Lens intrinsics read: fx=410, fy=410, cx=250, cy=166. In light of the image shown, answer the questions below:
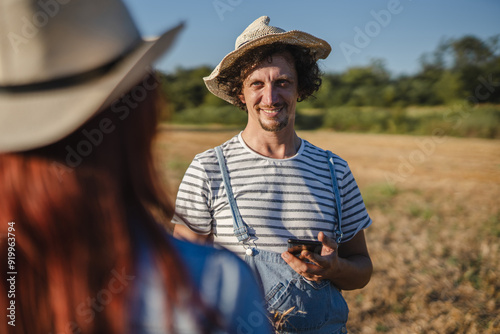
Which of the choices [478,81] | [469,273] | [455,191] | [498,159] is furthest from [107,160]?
[478,81]

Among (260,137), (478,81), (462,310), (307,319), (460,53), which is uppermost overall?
(460,53)

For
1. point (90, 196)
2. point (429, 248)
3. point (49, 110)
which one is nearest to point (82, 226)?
point (90, 196)

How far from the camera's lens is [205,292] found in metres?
0.80

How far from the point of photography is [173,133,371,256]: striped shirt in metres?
2.02

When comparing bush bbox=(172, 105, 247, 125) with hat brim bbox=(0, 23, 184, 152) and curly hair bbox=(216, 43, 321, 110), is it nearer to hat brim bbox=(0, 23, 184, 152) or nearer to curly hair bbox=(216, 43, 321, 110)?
curly hair bbox=(216, 43, 321, 110)

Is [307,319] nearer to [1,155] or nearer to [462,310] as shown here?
[1,155]

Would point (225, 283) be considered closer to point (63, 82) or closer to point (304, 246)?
point (63, 82)

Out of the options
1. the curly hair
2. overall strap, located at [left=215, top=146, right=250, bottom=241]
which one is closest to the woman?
overall strap, located at [left=215, top=146, right=250, bottom=241]

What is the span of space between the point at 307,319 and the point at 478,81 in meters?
27.6

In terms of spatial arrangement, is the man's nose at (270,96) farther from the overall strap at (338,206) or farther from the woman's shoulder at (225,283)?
the woman's shoulder at (225,283)

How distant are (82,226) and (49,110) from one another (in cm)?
21

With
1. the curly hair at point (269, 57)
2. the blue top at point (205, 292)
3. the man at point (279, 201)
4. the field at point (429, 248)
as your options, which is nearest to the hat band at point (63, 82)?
the field at point (429, 248)

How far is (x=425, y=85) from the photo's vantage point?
1077 inches

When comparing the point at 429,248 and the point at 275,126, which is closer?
the point at 275,126
